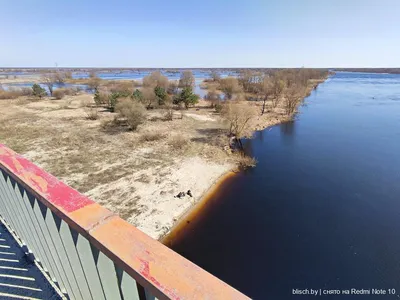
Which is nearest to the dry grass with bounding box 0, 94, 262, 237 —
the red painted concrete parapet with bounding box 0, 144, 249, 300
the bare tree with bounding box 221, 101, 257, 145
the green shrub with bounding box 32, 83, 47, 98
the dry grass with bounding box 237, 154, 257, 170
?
the dry grass with bounding box 237, 154, 257, 170

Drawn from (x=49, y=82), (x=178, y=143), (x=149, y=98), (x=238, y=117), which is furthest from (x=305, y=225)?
(x=49, y=82)

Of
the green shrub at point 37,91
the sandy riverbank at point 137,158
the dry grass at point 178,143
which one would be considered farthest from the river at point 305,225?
the green shrub at point 37,91

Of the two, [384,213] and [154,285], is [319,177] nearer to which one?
[384,213]

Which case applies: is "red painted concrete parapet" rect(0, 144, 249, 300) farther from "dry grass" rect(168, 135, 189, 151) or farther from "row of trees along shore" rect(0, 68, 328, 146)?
"row of trees along shore" rect(0, 68, 328, 146)

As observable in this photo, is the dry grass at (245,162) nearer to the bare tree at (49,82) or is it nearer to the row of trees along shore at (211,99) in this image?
the row of trees along shore at (211,99)

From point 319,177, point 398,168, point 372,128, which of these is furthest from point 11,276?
point 372,128

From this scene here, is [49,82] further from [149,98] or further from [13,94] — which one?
[149,98]
